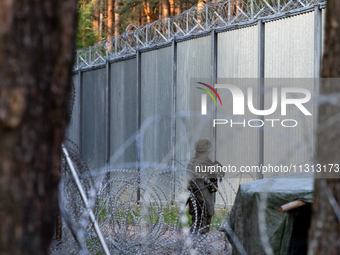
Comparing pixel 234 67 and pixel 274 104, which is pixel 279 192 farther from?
pixel 234 67

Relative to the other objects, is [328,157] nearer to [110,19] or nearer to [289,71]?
[289,71]

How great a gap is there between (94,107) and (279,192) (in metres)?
9.26

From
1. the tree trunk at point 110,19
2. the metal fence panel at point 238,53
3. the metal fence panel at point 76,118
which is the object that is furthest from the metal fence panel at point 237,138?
the tree trunk at point 110,19

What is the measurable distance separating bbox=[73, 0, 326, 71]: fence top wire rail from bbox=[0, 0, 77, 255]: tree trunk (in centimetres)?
594

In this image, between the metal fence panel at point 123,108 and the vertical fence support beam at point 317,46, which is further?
the metal fence panel at point 123,108

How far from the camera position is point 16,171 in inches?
70.2

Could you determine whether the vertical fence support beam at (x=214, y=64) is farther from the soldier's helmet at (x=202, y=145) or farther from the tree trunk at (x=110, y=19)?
the tree trunk at (x=110, y=19)

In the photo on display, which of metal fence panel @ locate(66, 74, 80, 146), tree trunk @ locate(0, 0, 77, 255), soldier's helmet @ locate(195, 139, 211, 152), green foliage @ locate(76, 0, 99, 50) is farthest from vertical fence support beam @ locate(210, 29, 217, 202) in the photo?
green foliage @ locate(76, 0, 99, 50)

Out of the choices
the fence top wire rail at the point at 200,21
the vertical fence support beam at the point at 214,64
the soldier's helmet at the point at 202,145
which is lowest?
the soldier's helmet at the point at 202,145

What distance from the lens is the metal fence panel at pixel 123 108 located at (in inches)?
443

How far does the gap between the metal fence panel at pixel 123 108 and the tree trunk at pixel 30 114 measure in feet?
29.6

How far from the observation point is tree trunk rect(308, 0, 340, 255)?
247 centimetres

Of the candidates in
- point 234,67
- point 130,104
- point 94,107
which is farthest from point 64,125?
point 94,107
